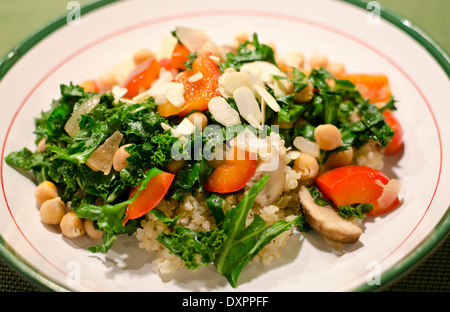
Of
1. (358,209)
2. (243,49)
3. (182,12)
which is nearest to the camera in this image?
(358,209)

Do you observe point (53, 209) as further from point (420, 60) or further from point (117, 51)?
point (420, 60)

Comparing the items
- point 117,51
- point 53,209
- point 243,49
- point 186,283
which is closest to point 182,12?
point 117,51

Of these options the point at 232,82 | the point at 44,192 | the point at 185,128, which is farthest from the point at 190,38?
the point at 44,192

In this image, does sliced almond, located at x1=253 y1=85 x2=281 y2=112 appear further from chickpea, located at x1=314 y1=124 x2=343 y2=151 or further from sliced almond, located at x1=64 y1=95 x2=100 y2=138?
sliced almond, located at x1=64 y1=95 x2=100 y2=138

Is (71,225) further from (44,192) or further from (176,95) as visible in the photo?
(176,95)

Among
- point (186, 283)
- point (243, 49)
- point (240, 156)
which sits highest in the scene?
point (243, 49)

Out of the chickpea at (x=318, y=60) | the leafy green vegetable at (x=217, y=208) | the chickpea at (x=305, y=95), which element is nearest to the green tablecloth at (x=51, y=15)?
the chickpea at (x=318, y=60)

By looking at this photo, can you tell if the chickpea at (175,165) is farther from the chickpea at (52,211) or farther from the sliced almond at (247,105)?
the chickpea at (52,211)
